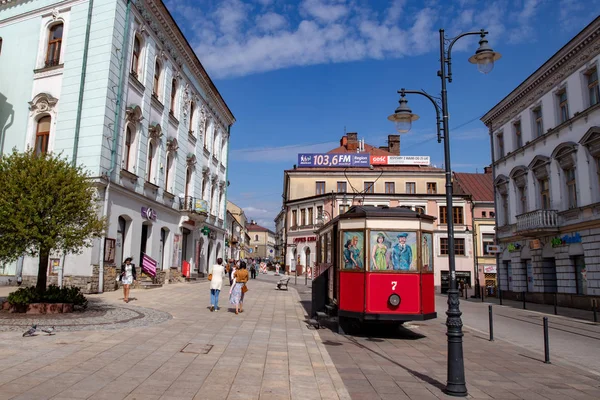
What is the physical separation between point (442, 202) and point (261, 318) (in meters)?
40.8

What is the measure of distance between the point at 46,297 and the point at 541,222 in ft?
80.2

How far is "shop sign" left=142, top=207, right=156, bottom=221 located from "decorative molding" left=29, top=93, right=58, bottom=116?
20.5 ft

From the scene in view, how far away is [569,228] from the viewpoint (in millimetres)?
23828

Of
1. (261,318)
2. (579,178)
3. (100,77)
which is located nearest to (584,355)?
(261,318)

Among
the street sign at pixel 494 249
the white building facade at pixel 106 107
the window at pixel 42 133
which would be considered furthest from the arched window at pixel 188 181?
the street sign at pixel 494 249

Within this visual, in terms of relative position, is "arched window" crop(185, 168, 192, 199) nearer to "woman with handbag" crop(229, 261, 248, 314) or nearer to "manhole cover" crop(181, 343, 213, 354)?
"woman with handbag" crop(229, 261, 248, 314)

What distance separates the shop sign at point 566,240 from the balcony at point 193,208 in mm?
21533

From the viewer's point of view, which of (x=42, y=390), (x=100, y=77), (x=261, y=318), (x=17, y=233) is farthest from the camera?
(x=100, y=77)

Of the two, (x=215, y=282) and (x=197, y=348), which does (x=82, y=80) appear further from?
(x=197, y=348)

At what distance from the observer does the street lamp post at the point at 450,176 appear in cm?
634

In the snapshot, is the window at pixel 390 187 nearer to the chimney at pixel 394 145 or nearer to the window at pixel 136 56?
the chimney at pixel 394 145

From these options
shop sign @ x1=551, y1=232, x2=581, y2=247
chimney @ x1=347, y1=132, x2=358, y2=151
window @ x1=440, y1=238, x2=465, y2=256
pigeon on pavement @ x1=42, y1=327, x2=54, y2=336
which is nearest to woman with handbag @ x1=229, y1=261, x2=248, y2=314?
pigeon on pavement @ x1=42, y1=327, x2=54, y2=336

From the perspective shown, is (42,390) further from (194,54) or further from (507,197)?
(507,197)

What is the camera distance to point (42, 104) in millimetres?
20750
